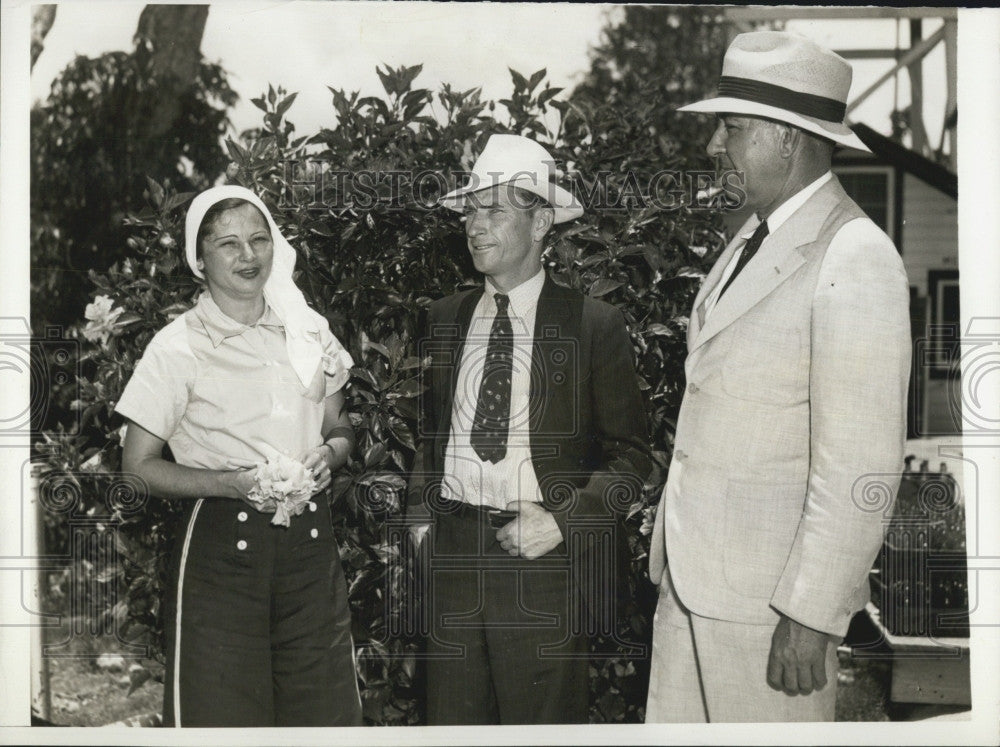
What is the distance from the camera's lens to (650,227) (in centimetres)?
432

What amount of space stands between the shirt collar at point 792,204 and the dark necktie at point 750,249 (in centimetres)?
4

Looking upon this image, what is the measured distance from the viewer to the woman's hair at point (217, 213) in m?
3.97

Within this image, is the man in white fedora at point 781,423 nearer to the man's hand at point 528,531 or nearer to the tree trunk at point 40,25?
the man's hand at point 528,531

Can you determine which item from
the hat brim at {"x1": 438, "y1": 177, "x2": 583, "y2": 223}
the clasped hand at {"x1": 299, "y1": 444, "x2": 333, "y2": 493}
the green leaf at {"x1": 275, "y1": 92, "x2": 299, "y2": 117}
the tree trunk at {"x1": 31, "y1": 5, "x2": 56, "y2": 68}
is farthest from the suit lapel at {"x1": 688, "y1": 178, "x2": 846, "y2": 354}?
the tree trunk at {"x1": 31, "y1": 5, "x2": 56, "y2": 68}

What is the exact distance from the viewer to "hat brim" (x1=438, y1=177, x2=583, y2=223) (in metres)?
4.05

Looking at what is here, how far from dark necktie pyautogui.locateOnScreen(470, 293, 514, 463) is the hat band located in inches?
43.2

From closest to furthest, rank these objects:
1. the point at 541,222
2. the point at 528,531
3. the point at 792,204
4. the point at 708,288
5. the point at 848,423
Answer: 1. the point at 848,423
2. the point at 792,204
3. the point at 708,288
4. the point at 528,531
5. the point at 541,222

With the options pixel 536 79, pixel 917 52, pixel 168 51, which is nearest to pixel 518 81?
pixel 536 79

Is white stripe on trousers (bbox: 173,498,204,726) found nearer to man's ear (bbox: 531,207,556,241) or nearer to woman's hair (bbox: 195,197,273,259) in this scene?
woman's hair (bbox: 195,197,273,259)

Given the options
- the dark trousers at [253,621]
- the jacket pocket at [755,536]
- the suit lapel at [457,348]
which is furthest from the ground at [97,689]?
the suit lapel at [457,348]

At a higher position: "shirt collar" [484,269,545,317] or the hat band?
the hat band

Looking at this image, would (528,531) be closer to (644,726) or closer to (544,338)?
(544,338)

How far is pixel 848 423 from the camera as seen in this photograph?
10.6 feet

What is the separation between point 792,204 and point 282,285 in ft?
6.00
